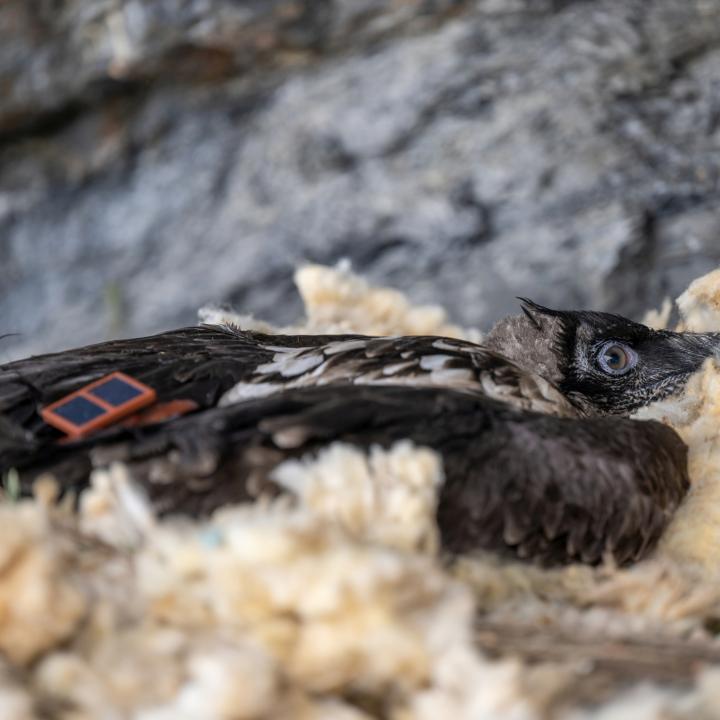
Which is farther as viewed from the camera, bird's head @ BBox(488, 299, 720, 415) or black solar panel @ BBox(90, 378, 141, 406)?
bird's head @ BBox(488, 299, 720, 415)

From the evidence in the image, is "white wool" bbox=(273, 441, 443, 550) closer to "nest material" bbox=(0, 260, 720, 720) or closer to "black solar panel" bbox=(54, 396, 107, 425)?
"nest material" bbox=(0, 260, 720, 720)

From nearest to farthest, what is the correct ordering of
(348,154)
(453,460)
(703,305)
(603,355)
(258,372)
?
(453,460) < (258,372) < (603,355) < (703,305) < (348,154)

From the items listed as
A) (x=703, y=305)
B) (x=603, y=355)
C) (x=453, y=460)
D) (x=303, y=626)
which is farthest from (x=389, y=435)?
(x=703, y=305)

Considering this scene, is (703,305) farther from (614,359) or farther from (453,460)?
(453,460)

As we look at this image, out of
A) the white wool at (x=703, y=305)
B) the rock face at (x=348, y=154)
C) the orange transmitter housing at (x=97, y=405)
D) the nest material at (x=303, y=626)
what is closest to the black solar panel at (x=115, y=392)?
the orange transmitter housing at (x=97, y=405)

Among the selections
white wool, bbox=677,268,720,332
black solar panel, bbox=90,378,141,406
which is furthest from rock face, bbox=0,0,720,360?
black solar panel, bbox=90,378,141,406

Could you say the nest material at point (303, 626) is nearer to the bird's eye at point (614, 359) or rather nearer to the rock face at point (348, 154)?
the bird's eye at point (614, 359)

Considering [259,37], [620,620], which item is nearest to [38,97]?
[259,37]
